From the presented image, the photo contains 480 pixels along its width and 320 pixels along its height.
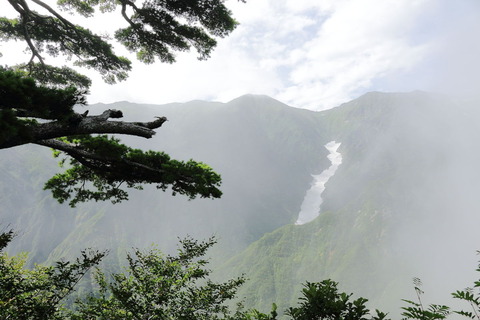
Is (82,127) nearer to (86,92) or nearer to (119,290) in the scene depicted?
(86,92)

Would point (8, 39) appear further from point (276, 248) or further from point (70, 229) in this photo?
point (70, 229)

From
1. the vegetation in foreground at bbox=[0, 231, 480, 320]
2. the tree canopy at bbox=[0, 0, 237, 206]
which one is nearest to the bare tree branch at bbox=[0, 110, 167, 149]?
the tree canopy at bbox=[0, 0, 237, 206]

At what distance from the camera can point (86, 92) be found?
606cm

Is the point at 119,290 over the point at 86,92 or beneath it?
beneath

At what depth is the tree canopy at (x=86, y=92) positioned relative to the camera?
584 cm

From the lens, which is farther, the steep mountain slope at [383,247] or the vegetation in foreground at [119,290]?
the steep mountain slope at [383,247]

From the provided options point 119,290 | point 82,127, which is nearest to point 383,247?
point 119,290

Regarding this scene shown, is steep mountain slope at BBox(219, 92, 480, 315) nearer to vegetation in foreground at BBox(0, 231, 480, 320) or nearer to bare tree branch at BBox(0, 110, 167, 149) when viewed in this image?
vegetation in foreground at BBox(0, 231, 480, 320)

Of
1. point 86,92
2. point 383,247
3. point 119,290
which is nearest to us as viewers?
point 86,92

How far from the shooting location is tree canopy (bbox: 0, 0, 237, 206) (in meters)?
5.84

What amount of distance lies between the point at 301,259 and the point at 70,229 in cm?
A: 16336

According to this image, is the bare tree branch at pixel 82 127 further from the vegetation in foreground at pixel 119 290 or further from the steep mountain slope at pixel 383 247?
the steep mountain slope at pixel 383 247

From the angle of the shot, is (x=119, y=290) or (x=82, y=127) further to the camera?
(x=119, y=290)

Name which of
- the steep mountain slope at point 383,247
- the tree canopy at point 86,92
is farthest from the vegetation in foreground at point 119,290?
the steep mountain slope at point 383,247
